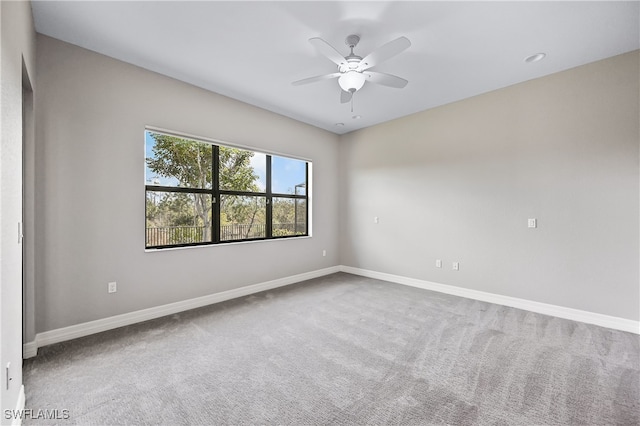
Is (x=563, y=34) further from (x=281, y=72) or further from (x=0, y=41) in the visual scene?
(x=0, y=41)

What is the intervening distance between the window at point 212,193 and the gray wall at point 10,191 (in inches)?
59.5

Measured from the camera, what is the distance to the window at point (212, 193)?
3.20 m

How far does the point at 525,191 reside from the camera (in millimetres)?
3346

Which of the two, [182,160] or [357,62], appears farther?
[182,160]

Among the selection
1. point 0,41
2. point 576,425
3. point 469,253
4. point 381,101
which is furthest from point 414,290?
point 0,41

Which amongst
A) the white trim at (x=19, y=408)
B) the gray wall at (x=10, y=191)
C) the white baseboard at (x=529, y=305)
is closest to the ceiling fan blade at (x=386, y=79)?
the gray wall at (x=10, y=191)

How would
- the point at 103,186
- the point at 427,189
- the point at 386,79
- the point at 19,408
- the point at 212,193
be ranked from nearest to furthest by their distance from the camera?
1. the point at 19,408
2. the point at 386,79
3. the point at 103,186
4. the point at 212,193
5. the point at 427,189

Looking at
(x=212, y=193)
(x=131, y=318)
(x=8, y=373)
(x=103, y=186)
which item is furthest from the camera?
(x=212, y=193)

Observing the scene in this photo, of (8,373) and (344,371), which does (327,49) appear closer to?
(344,371)

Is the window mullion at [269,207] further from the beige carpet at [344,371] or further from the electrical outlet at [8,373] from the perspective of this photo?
the electrical outlet at [8,373]

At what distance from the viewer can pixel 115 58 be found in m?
2.78

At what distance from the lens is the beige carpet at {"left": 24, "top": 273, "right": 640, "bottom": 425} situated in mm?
1623

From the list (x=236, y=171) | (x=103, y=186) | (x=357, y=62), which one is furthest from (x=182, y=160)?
(x=357, y=62)

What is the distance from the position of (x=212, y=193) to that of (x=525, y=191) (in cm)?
401
